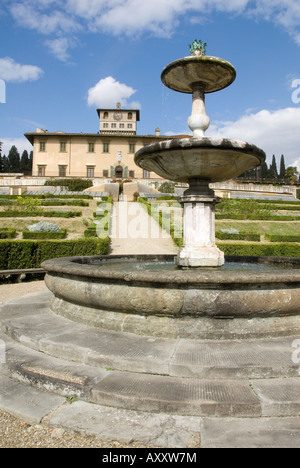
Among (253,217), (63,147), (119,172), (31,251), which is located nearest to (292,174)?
(119,172)

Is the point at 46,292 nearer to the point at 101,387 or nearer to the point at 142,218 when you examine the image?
the point at 101,387

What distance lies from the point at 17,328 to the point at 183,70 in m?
4.60

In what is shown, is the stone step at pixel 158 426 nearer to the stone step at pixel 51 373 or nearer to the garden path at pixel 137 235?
the stone step at pixel 51 373

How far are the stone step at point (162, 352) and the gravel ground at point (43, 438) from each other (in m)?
0.82

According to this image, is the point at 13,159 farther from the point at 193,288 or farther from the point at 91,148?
the point at 193,288

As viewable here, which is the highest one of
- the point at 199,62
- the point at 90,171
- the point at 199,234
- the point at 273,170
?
the point at 273,170

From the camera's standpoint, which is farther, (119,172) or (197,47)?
(119,172)

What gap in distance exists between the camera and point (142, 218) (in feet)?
87.0

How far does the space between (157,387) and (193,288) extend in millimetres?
1235

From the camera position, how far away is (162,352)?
3387mm

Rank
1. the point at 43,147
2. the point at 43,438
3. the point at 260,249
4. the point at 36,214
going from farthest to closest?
the point at 43,147, the point at 36,214, the point at 260,249, the point at 43,438

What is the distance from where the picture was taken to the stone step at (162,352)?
10.0ft

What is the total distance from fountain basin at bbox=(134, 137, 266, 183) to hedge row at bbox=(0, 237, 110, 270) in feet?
25.5
